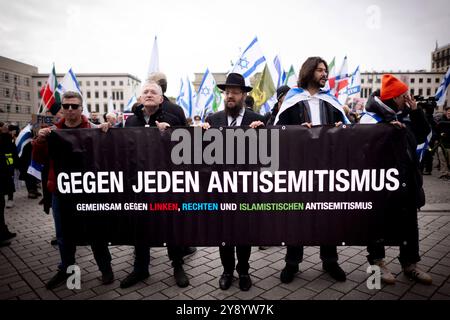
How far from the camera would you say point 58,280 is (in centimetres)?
369

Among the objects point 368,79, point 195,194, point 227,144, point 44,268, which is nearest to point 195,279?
point 195,194

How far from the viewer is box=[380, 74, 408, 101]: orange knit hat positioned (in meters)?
3.57

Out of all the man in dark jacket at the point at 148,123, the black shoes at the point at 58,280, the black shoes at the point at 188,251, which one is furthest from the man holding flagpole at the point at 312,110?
the black shoes at the point at 58,280

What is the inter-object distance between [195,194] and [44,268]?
2.62 meters

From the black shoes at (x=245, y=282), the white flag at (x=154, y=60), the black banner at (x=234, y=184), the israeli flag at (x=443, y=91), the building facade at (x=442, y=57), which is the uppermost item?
the building facade at (x=442, y=57)

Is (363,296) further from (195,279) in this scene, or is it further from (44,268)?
(44,268)

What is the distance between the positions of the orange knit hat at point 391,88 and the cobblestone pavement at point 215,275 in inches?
87.7

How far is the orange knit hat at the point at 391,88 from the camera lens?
3.57 m

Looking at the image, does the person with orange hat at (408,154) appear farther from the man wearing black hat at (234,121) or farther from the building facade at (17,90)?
the building facade at (17,90)

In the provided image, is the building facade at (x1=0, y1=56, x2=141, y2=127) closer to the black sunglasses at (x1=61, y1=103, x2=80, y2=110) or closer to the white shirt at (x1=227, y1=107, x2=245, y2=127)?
the black sunglasses at (x1=61, y1=103, x2=80, y2=110)

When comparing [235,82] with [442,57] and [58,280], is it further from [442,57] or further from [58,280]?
[442,57]

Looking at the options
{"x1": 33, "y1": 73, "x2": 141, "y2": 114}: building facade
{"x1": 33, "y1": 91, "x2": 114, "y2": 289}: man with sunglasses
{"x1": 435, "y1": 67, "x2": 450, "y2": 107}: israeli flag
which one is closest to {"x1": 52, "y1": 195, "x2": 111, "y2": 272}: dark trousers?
{"x1": 33, "y1": 91, "x2": 114, "y2": 289}: man with sunglasses

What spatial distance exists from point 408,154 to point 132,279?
355cm

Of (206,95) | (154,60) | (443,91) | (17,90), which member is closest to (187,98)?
(206,95)
